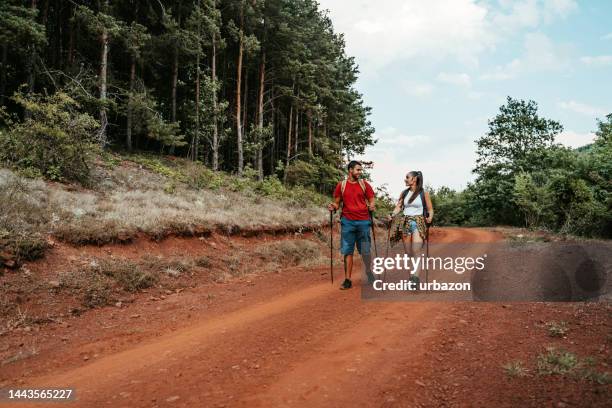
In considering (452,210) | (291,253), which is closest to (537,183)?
(452,210)

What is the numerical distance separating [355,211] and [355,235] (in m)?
0.52

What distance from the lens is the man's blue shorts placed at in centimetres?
768

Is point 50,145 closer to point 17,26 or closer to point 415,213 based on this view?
point 17,26

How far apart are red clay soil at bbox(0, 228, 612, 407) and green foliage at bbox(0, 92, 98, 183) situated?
6892 mm

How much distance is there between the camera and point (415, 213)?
299 inches

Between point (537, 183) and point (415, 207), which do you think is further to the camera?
point (537, 183)

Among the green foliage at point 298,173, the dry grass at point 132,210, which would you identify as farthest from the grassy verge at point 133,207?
the green foliage at point 298,173

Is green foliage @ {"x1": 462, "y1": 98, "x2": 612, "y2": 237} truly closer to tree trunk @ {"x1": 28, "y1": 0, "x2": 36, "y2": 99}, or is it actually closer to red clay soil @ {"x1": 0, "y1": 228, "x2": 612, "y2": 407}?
red clay soil @ {"x1": 0, "y1": 228, "x2": 612, "y2": 407}

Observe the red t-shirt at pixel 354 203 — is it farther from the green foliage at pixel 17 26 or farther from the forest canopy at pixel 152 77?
the green foliage at pixel 17 26

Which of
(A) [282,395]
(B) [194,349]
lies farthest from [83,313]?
(A) [282,395]

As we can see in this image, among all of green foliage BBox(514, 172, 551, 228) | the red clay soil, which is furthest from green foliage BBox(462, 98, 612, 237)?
the red clay soil

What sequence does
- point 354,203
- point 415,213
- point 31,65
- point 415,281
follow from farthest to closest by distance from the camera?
point 31,65, point 354,203, point 415,213, point 415,281

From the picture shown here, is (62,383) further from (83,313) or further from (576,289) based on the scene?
Result: (576,289)

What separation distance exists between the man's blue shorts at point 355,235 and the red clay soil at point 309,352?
36.1 inches
